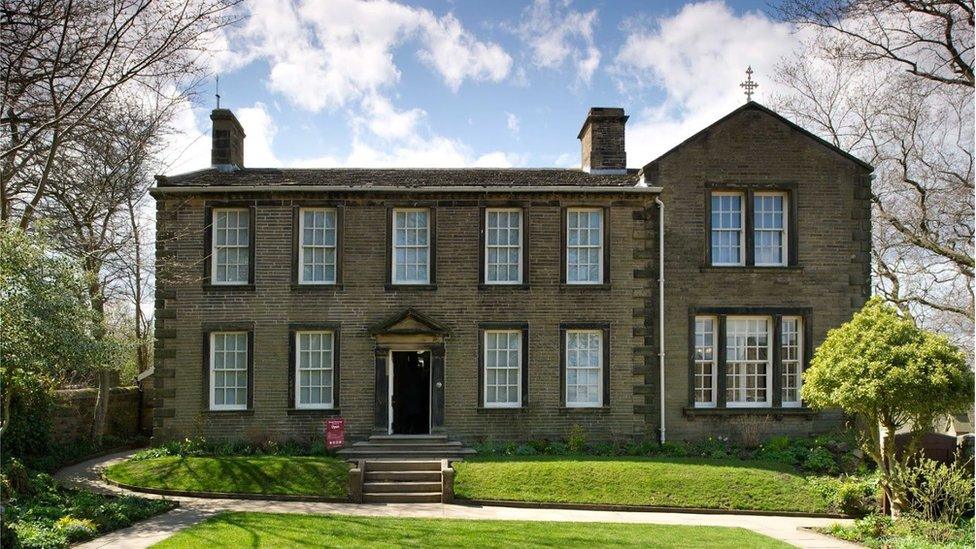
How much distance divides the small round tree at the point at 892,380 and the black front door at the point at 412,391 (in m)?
10.1

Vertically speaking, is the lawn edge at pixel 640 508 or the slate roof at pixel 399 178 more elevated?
the slate roof at pixel 399 178

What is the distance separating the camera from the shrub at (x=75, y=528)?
12.7m

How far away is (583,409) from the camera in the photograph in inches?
832

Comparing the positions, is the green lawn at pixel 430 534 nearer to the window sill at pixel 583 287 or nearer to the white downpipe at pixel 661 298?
the white downpipe at pixel 661 298

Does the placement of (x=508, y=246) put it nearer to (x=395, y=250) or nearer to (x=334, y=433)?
(x=395, y=250)

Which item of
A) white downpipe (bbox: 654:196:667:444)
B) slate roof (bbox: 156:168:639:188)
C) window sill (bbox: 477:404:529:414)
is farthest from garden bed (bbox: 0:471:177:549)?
white downpipe (bbox: 654:196:667:444)

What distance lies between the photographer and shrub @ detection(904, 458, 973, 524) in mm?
14664

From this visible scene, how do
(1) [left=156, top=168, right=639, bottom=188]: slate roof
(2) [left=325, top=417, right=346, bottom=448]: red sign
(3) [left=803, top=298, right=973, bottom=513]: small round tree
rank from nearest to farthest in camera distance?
1. (3) [left=803, top=298, right=973, bottom=513]: small round tree
2. (2) [left=325, top=417, right=346, bottom=448]: red sign
3. (1) [left=156, top=168, right=639, bottom=188]: slate roof

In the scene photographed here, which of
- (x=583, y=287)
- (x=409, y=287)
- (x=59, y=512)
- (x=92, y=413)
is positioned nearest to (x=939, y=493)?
(x=583, y=287)

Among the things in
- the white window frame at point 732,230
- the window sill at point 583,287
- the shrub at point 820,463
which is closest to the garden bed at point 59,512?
the window sill at point 583,287

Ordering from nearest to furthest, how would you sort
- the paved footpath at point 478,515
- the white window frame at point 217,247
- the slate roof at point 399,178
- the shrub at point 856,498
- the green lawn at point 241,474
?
the paved footpath at point 478,515
the shrub at point 856,498
the green lawn at point 241,474
the white window frame at point 217,247
the slate roof at point 399,178

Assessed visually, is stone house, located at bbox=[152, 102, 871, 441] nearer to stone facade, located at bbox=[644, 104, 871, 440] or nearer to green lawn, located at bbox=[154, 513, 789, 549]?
stone facade, located at bbox=[644, 104, 871, 440]

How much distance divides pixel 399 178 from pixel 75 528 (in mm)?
12715

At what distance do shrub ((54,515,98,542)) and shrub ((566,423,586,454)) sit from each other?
11.5 metres
